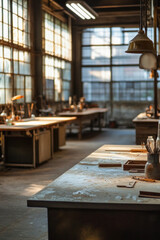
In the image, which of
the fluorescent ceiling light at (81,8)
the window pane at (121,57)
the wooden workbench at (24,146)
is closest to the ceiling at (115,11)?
the window pane at (121,57)

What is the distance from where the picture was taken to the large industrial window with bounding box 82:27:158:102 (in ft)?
54.1

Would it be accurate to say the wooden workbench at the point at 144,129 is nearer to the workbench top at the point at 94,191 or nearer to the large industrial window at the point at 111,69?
the workbench top at the point at 94,191

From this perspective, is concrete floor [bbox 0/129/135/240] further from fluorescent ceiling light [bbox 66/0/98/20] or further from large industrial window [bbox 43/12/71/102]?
fluorescent ceiling light [bbox 66/0/98/20]

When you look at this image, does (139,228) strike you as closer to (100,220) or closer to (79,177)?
(100,220)

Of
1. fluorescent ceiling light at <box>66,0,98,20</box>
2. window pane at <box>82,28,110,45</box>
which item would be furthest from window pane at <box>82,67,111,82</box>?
fluorescent ceiling light at <box>66,0,98,20</box>


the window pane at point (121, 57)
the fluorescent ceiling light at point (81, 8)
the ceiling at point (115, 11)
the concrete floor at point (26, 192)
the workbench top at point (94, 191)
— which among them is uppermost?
the ceiling at point (115, 11)

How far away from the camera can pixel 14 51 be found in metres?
10.8

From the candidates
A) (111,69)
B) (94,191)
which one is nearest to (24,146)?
(94,191)

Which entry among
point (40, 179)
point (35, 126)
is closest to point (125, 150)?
point (40, 179)

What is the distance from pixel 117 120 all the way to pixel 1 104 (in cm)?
792

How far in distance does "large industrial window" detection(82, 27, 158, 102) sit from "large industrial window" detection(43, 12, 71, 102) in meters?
1.09

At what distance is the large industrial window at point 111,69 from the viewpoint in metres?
16.5

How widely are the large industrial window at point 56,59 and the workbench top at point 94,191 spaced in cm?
983

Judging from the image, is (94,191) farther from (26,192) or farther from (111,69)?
(111,69)
